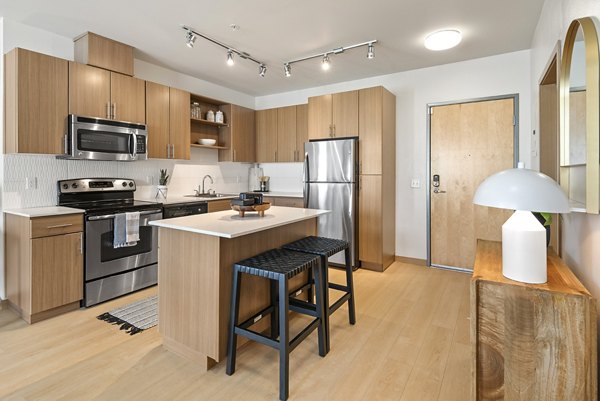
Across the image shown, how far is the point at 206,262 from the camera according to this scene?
75.3 inches

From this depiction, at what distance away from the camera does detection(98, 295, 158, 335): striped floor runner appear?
2490 mm

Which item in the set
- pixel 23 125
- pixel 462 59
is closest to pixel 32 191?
Result: pixel 23 125

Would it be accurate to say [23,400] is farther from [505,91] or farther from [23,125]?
[505,91]

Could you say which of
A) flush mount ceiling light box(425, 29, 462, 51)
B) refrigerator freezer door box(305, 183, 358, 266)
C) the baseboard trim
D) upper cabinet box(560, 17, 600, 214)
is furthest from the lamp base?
the baseboard trim

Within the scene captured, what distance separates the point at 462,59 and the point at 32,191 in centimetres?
485

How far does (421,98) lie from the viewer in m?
4.12

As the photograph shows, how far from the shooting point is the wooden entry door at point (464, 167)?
3664 millimetres

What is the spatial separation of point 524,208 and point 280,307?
125cm

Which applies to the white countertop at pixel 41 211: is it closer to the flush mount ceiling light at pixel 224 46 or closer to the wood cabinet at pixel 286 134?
the flush mount ceiling light at pixel 224 46

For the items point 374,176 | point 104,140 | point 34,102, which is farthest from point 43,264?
point 374,176

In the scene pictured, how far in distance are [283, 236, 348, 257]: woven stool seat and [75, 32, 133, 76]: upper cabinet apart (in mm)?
2642

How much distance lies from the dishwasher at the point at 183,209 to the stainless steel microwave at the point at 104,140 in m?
0.63

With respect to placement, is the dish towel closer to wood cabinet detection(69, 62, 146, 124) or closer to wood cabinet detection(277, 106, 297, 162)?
wood cabinet detection(69, 62, 146, 124)

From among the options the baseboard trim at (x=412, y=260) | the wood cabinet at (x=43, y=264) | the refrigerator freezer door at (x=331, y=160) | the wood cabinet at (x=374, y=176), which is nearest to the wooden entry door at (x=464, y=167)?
the baseboard trim at (x=412, y=260)
